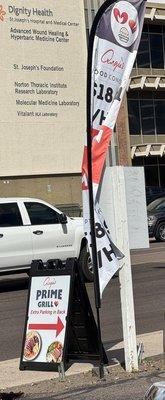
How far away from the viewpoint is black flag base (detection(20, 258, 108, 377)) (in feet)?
22.3

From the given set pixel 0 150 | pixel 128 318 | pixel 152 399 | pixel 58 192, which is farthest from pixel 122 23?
pixel 58 192

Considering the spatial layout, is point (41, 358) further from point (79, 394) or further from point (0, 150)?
point (0, 150)

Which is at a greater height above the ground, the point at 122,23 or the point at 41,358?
the point at 122,23

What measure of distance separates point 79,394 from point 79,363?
1.14 meters

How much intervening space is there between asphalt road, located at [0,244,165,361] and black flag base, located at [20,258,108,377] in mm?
1250

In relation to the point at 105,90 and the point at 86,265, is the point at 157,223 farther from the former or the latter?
the point at 105,90

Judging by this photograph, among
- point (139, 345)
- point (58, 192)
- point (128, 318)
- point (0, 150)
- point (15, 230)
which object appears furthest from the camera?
point (58, 192)

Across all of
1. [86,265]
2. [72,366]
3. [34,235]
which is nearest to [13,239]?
[34,235]

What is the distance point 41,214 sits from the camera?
549 inches

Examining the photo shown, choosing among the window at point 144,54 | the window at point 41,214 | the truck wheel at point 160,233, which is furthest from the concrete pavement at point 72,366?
the window at point 144,54

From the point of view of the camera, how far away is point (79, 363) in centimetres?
738

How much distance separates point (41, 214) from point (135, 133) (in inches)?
1152

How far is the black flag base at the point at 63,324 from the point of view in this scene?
268 inches

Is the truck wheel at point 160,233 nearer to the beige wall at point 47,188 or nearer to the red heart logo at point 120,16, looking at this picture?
the beige wall at point 47,188
